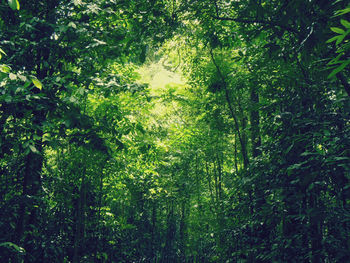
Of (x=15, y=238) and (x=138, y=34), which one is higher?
(x=138, y=34)

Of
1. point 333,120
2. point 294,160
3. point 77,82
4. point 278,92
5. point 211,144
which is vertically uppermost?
point 211,144

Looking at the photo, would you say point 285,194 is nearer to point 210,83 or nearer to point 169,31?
point 169,31

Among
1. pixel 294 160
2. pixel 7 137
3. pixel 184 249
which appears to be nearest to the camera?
pixel 294 160

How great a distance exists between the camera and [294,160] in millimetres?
2273

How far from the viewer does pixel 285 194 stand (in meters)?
2.08

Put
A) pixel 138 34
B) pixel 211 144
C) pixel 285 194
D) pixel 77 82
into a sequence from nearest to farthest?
pixel 285 194 < pixel 138 34 < pixel 77 82 < pixel 211 144

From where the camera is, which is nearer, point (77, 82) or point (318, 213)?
point (318, 213)

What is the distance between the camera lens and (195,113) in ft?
22.4

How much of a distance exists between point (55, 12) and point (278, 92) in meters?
3.05

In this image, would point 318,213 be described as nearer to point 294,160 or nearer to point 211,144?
point 294,160

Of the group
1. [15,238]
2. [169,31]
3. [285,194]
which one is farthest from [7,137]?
[285,194]

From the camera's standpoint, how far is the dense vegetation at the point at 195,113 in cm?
181

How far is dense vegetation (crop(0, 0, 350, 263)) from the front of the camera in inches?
71.3

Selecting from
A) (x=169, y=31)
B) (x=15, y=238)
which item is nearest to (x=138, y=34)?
(x=169, y=31)
